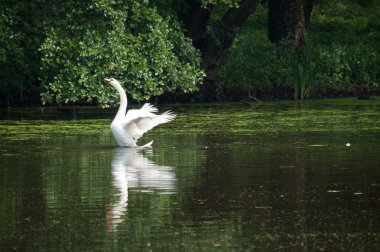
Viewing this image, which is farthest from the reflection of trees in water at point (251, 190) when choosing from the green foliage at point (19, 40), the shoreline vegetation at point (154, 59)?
the green foliage at point (19, 40)

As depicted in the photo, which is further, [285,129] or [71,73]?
[71,73]

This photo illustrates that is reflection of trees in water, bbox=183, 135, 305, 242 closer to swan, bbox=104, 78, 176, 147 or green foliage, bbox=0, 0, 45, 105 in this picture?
swan, bbox=104, 78, 176, 147

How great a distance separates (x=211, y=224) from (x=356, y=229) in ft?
4.43

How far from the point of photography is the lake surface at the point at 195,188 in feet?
36.3

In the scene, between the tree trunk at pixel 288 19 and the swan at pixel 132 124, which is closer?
the swan at pixel 132 124

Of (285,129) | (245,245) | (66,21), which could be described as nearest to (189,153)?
(285,129)

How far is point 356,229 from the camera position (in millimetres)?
11414

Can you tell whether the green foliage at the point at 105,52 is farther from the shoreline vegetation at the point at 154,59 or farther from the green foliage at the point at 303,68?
the green foliage at the point at 303,68

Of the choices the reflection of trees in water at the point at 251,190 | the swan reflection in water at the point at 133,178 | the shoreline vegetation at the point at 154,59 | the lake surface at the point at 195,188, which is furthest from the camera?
the shoreline vegetation at the point at 154,59

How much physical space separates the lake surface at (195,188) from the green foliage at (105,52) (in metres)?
3.20

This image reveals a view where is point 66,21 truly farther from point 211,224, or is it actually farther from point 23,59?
point 211,224

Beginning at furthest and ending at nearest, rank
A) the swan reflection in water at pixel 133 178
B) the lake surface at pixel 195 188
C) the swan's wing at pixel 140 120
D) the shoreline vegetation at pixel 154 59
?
the shoreline vegetation at pixel 154 59 < the swan's wing at pixel 140 120 < the swan reflection in water at pixel 133 178 < the lake surface at pixel 195 188

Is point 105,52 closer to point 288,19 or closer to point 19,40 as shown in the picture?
point 19,40

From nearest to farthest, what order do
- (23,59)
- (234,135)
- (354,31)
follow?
(234,135) < (23,59) < (354,31)
